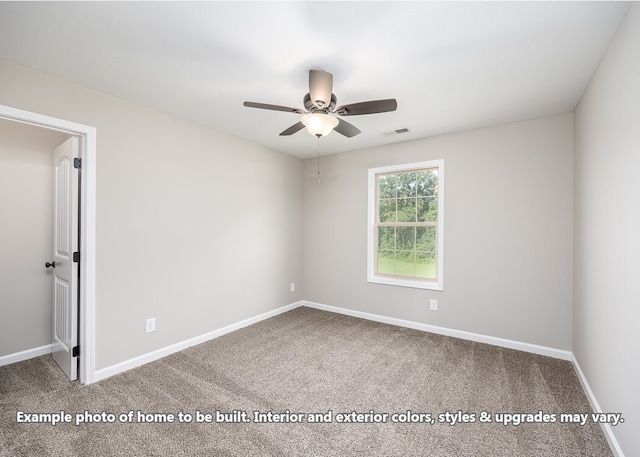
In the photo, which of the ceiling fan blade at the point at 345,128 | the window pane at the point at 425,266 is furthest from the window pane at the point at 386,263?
the ceiling fan blade at the point at 345,128

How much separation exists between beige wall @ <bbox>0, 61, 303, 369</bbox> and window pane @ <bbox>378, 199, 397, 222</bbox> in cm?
152

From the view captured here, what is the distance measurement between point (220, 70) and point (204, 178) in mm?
1466

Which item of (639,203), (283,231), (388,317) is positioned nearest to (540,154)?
(639,203)

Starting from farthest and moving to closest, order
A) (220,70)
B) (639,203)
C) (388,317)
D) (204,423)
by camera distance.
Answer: (388,317) < (220,70) < (204,423) < (639,203)

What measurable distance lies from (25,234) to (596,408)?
509 cm

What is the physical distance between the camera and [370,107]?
205 cm

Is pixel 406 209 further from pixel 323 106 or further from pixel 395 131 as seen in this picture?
pixel 323 106

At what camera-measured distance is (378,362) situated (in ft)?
9.57

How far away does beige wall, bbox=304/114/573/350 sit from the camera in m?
3.01

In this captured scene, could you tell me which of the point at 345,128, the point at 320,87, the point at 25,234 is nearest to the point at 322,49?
the point at 320,87

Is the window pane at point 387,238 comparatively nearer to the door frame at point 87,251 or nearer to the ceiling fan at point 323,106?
the ceiling fan at point 323,106

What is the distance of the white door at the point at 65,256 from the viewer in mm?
2510

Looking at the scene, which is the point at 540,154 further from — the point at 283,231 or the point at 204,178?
the point at 204,178

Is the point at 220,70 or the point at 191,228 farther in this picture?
the point at 191,228
